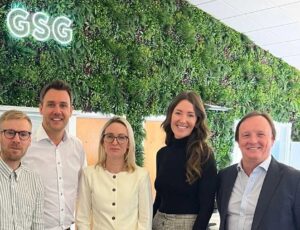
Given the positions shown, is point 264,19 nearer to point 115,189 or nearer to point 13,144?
point 115,189

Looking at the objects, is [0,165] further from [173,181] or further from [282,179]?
[282,179]

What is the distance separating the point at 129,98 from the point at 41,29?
1248 mm

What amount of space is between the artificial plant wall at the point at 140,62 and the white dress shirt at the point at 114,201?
1554mm

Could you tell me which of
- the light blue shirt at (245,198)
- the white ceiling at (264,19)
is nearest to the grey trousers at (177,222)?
the light blue shirt at (245,198)

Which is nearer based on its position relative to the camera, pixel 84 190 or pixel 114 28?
pixel 84 190

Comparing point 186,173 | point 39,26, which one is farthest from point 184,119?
point 39,26

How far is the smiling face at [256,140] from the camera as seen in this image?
1.93m

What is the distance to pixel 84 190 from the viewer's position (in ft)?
6.73

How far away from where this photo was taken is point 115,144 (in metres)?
2.05

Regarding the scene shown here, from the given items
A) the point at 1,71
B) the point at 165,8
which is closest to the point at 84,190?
the point at 1,71

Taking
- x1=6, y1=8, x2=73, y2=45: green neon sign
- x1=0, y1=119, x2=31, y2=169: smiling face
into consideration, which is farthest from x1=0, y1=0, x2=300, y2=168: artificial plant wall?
x1=0, y1=119, x2=31, y2=169: smiling face

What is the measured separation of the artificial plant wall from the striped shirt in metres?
1.50

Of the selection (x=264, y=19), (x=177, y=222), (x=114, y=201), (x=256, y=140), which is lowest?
(x=177, y=222)

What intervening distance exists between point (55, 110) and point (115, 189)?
59cm
